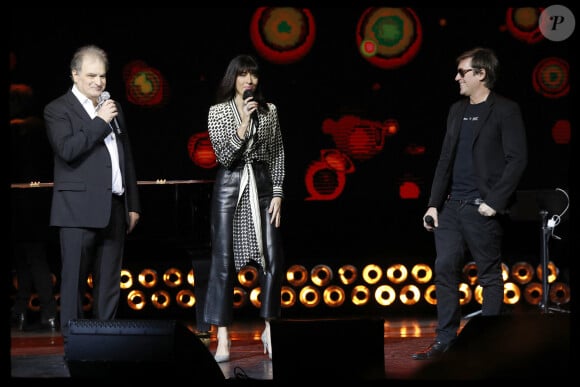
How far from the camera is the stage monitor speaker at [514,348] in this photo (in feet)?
11.9

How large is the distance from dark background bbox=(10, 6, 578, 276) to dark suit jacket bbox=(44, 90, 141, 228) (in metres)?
3.72

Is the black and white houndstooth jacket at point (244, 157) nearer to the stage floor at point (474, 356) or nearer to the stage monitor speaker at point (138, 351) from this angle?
the stage floor at point (474, 356)

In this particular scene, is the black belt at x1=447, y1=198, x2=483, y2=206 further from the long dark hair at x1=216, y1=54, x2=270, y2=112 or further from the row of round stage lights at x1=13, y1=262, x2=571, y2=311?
the row of round stage lights at x1=13, y1=262, x2=571, y2=311

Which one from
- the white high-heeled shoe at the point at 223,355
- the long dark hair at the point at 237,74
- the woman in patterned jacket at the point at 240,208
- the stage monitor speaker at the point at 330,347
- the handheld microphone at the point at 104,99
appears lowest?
the white high-heeled shoe at the point at 223,355

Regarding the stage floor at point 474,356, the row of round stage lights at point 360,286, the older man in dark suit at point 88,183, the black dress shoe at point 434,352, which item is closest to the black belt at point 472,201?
the black dress shoe at point 434,352

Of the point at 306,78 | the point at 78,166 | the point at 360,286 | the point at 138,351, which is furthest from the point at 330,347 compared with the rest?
the point at 306,78

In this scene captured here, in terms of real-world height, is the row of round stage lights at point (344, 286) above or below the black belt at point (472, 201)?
below

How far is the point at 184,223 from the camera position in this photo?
625cm

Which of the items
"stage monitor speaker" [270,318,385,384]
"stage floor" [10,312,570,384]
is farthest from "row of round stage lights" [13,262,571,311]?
"stage monitor speaker" [270,318,385,384]

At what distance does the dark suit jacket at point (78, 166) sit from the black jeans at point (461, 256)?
5.89 ft

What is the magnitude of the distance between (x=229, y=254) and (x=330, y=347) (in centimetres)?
141

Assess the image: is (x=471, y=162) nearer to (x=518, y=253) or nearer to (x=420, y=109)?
(x=518, y=253)

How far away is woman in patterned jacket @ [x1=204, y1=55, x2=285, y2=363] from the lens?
17.8 ft

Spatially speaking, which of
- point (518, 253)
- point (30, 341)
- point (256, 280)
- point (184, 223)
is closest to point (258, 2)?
point (184, 223)
